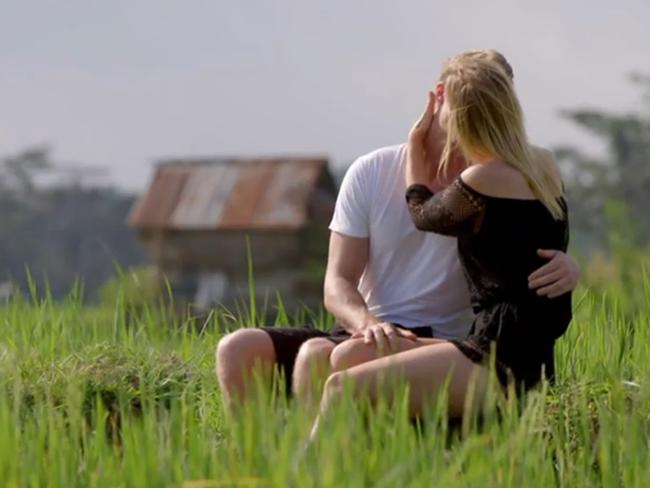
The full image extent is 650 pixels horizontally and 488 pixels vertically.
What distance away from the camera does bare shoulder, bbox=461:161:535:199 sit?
413 centimetres

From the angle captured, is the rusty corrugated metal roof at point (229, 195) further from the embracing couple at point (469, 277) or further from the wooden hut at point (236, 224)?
the embracing couple at point (469, 277)

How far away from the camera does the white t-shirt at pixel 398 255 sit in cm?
446

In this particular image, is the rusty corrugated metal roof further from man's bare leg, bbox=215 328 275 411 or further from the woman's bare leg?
the woman's bare leg

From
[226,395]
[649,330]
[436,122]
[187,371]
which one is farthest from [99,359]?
[649,330]

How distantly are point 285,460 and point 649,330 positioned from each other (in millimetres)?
2196

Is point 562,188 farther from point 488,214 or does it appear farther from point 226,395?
point 226,395

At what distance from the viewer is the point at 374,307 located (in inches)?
179

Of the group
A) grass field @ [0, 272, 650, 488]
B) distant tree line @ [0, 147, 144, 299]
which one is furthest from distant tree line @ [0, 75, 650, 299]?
grass field @ [0, 272, 650, 488]

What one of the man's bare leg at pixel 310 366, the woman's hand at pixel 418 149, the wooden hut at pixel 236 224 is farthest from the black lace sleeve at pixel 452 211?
the wooden hut at pixel 236 224

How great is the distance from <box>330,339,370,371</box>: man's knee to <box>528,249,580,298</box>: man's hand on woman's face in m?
0.47

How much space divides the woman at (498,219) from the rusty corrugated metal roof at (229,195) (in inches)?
975

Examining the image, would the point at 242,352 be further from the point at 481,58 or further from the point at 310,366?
the point at 481,58

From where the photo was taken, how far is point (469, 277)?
426 cm

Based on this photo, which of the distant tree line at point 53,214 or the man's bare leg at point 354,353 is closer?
the man's bare leg at point 354,353
